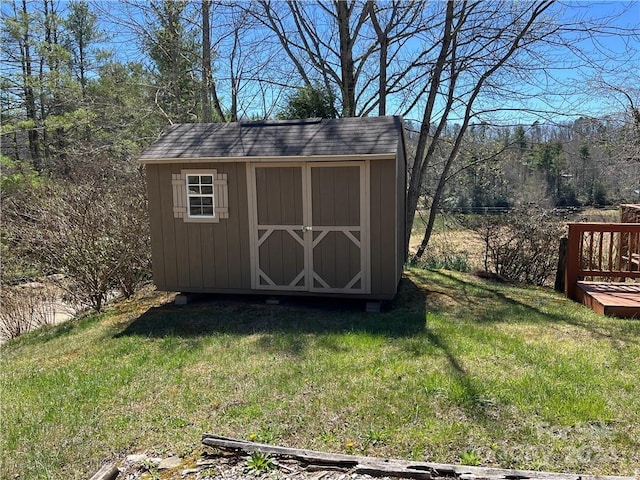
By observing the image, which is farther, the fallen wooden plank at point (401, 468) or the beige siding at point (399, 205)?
the beige siding at point (399, 205)

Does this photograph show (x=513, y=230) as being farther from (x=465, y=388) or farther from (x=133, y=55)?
(x=133, y=55)

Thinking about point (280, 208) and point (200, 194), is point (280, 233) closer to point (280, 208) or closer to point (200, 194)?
point (280, 208)

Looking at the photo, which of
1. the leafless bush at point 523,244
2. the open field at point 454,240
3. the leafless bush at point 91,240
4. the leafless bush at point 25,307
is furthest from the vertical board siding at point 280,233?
the open field at point 454,240

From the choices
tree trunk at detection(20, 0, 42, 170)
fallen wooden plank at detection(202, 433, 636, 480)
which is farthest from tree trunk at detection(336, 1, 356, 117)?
fallen wooden plank at detection(202, 433, 636, 480)

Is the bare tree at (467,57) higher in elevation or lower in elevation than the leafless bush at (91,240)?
higher

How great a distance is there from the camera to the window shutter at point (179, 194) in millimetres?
5781

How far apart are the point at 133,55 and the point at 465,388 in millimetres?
12007

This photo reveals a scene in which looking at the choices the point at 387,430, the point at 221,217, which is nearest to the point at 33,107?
the point at 221,217

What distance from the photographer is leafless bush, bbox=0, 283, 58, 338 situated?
22.5ft

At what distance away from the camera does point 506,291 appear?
6.96 m

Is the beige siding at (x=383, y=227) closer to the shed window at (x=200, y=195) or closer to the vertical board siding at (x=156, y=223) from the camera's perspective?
the shed window at (x=200, y=195)

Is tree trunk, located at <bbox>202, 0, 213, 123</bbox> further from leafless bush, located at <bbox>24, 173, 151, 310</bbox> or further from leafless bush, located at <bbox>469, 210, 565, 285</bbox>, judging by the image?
leafless bush, located at <bbox>469, 210, 565, 285</bbox>

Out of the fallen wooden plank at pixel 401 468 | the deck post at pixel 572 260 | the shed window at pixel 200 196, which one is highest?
the shed window at pixel 200 196

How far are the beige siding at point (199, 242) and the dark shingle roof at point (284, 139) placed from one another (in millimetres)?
219
